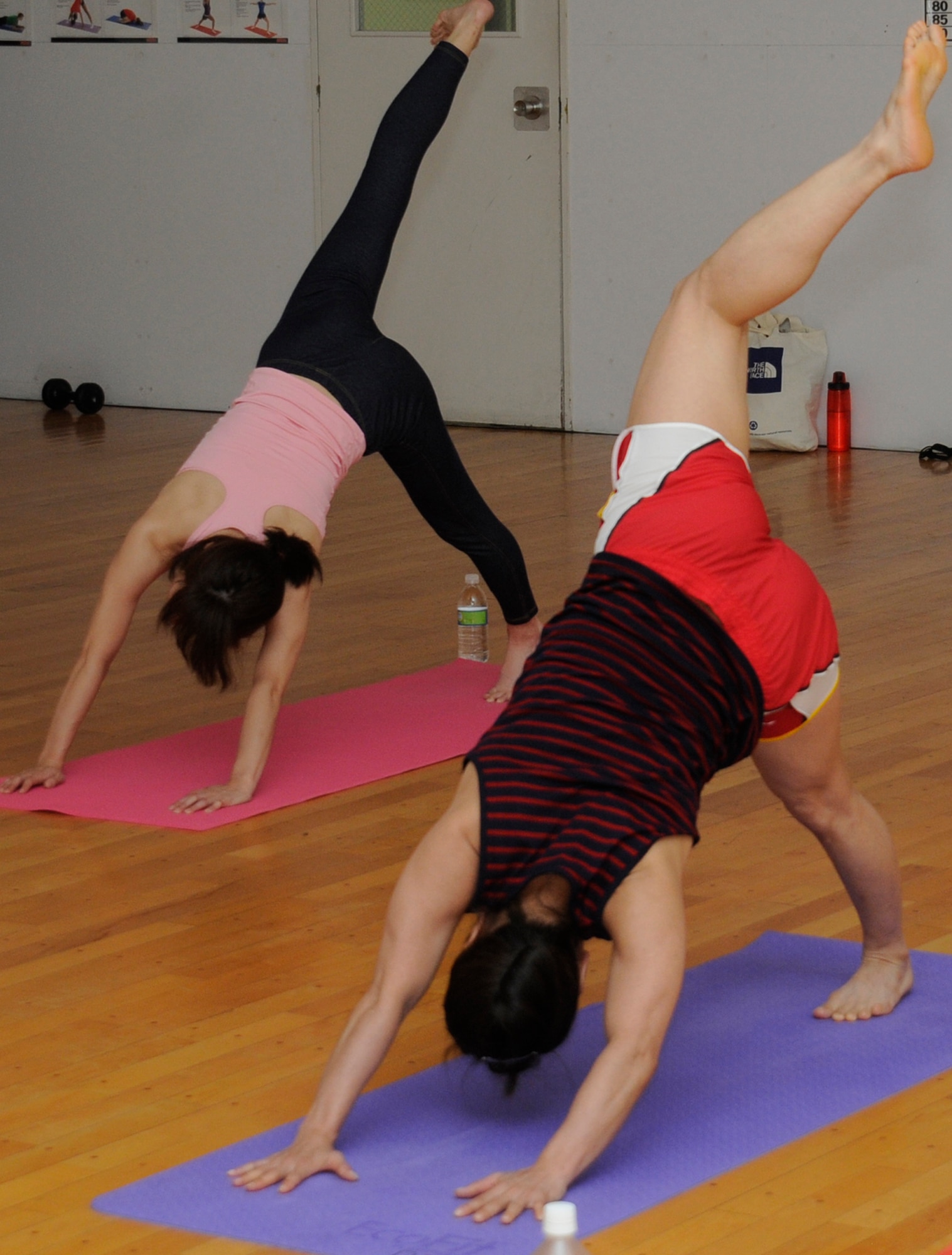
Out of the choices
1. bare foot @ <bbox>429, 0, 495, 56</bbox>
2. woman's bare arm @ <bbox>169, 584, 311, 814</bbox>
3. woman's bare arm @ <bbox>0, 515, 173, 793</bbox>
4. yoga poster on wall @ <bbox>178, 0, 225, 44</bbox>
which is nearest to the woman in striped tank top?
woman's bare arm @ <bbox>169, 584, 311, 814</bbox>

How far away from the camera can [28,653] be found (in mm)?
4707

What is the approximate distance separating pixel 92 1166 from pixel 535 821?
2.18ft

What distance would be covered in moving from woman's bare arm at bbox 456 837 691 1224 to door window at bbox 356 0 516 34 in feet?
19.7

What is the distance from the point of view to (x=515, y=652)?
4309 mm

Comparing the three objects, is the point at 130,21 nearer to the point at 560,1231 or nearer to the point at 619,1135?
the point at 619,1135

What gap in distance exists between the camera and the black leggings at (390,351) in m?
3.89

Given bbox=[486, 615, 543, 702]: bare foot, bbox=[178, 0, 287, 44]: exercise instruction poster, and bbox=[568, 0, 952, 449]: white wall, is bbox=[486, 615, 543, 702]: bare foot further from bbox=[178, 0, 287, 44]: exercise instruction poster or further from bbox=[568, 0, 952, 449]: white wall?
bbox=[178, 0, 287, 44]: exercise instruction poster

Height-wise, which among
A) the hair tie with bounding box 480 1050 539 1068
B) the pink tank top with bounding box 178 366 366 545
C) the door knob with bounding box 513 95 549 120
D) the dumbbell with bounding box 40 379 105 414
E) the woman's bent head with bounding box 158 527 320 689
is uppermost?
the door knob with bounding box 513 95 549 120

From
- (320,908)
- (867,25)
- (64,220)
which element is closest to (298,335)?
(320,908)

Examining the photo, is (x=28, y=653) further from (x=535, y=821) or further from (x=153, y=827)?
(x=535, y=821)

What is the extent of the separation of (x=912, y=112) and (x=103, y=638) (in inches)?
73.3

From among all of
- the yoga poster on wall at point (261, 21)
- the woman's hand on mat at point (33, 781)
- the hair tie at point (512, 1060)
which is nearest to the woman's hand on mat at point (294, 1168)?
the hair tie at point (512, 1060)

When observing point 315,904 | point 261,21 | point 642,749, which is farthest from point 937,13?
point 642,749

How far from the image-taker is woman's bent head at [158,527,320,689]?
126 inches
